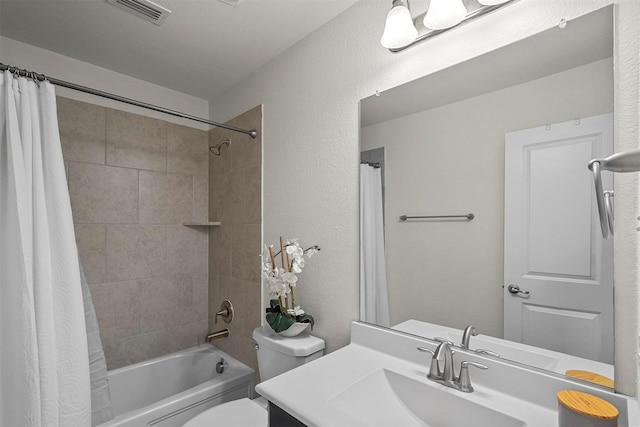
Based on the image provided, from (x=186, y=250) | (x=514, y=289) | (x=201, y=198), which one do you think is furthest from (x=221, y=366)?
(x=514, y=289)

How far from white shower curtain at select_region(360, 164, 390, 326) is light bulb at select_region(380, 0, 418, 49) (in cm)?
47

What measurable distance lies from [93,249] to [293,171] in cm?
131

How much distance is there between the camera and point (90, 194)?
1.87 metres

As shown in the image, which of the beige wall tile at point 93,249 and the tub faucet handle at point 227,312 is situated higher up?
the beige wall tile at point 93,249

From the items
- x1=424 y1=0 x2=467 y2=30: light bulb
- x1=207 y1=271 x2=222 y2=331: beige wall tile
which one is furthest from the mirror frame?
x1=207 y1=271 x2=222 y2=331: beige wall tile

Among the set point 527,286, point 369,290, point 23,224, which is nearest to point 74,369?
point 23,224

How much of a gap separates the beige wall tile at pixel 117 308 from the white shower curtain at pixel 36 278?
0.79 metres

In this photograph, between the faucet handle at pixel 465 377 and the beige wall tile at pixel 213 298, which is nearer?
the faucet handle at pixel 465 377

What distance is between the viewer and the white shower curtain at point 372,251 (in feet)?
4.16

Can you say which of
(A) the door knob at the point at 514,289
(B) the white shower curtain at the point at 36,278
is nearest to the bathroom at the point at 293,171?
(A) the door knob at the point at 514,289

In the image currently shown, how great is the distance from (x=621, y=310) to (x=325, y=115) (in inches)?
48.3

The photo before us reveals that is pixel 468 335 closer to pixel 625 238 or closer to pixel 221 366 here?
pixel 625 238

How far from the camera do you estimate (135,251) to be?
6.70 ft

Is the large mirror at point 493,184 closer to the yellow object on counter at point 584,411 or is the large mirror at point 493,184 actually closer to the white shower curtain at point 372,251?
the white shower curtain at point 372,251
